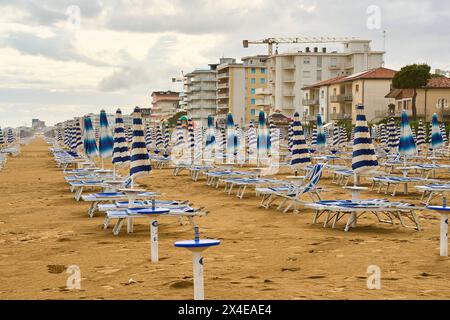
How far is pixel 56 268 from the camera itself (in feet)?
28.9

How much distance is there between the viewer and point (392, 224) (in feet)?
40.6

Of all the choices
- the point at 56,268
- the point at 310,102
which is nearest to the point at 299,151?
the point at 56,268

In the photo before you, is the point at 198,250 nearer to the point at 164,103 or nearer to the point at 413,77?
the point at 413,77

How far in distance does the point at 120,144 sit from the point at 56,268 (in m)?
7.13

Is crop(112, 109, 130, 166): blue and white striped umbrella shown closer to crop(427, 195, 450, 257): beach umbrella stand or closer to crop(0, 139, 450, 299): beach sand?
crop(0, 139, 450, 299): beach sand

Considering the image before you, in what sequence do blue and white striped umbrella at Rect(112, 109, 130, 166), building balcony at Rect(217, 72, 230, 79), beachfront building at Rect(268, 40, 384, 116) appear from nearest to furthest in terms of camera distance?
blue and white striped umbrella at Rect(112, 109, 130, 166), beachfront building at Rect(268, 40, 384, 116), building balcony at Rect(217, 72, 230, 79)

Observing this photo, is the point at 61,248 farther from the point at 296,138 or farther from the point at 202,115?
the point at 202,115

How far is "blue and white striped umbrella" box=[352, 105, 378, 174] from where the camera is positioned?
40.8 feet

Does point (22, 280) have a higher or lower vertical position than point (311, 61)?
lower

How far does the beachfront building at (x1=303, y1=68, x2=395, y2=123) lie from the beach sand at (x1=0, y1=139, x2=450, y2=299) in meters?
55.4

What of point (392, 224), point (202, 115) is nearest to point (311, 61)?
point (202, 115)

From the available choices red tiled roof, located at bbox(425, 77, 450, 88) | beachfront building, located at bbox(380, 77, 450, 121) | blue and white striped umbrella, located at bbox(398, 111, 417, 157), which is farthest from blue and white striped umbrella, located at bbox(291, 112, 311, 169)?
red tiled roof, located at bbox(425, 77, 450, 88)

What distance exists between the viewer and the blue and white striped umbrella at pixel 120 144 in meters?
15.5
